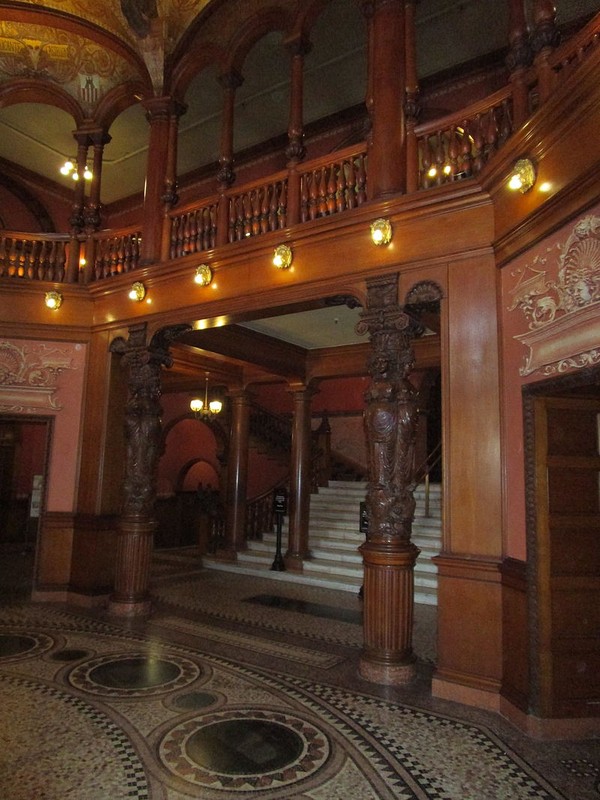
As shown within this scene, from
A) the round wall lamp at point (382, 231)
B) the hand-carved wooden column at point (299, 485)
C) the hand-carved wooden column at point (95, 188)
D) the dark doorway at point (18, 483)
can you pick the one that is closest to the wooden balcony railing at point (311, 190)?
the hand-carved wooden column at point (95, 188)

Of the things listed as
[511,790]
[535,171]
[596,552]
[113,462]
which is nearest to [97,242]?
[113,462]

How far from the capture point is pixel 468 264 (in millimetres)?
4391

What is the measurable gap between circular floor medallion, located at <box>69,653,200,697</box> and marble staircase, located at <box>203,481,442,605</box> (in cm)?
354

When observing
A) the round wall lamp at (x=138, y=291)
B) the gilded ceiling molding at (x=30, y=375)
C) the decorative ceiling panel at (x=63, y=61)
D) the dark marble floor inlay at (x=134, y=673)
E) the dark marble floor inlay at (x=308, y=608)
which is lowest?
the dark marble floor inlay at (x=134, y=673)

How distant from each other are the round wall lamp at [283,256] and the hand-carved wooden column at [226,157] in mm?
870

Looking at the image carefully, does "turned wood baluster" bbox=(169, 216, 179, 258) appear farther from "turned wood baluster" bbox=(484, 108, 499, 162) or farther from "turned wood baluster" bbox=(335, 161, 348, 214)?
"turned wood baluster" bbox=(484, 108, 499, 162)

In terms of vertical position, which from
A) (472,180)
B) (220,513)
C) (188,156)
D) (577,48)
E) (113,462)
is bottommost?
(220,513)

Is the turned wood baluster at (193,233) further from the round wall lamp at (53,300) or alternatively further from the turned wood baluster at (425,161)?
the turned wood baluster at (425,161)

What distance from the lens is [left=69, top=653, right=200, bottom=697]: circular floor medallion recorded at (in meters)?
4.10

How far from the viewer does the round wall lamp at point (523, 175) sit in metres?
3.68

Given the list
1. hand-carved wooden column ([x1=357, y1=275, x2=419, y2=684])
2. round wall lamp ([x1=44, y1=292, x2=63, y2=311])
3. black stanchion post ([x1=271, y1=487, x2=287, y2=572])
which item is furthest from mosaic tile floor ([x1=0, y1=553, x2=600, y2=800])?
round wall lamp ([x1=44, y1=292, x2=63, y2=311])

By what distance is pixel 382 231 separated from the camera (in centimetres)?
469

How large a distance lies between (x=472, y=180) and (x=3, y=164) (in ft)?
29.9

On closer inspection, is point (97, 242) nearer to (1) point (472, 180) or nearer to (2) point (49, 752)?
(1) point (472, 180)
